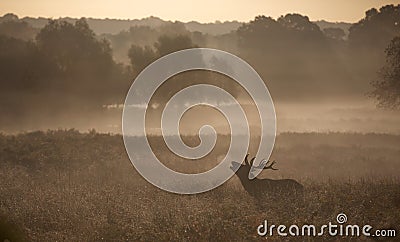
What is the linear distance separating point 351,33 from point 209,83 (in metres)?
36.7

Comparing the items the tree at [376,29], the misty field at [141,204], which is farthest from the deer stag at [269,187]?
the tree at [376,29]

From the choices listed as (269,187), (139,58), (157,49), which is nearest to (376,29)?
(157,49)

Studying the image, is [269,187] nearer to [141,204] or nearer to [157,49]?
[141,204]

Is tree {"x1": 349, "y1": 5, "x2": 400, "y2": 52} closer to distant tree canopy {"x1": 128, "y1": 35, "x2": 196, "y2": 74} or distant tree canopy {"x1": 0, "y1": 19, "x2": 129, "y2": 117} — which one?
distant tree canopy {"x1": 128, "y1": 35, "x2": 196, "y2": 74}

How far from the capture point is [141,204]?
15.8 meters

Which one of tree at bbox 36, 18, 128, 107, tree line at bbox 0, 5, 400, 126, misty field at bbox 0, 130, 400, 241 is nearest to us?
misty field at bbox 0, 130, 400, 241

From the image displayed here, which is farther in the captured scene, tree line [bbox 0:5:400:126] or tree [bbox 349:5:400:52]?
tree [bbox 349:5:400:52]

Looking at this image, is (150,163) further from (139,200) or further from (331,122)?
(331,122)

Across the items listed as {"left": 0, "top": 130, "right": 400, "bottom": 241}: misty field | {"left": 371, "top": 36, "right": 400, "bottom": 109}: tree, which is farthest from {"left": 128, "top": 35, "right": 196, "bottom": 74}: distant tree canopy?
{"left": 0, "top": 130, "right": 400, "bottom": 241}: misty field

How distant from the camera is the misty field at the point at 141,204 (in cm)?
1354

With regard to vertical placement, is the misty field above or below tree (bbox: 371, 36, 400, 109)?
below

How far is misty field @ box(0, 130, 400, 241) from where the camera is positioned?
13.5 m

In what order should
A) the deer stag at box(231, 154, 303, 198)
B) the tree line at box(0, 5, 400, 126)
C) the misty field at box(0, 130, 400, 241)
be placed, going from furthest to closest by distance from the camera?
the tree line at box(0, 5, 400, 126) → the deer stag at box(231, 154, 303, 198) → the misty field at box(0, 130, 400, 241)

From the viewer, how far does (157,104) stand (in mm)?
48625
